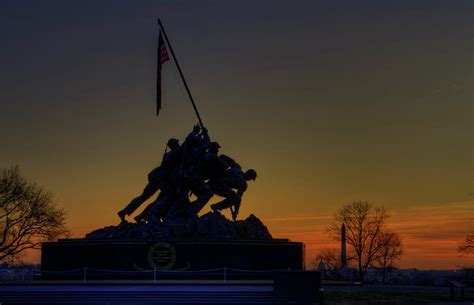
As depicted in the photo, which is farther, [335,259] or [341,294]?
[335,259]

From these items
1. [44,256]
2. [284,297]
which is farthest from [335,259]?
[284,297]

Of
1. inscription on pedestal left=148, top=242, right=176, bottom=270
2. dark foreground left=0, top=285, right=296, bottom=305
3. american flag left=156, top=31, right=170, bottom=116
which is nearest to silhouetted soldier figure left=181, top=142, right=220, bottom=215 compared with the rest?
american flag left=156, top=31, right=170, bottom=116

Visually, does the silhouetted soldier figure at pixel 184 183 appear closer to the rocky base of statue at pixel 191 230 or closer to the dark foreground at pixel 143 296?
the rocky base of statue at pixel 191 230

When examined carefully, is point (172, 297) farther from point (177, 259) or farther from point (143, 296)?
point (177, 259)

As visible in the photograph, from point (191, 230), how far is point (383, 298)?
12.0 metres

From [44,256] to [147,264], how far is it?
216 inches

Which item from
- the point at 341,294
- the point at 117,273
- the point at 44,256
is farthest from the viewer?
the point at 44,256

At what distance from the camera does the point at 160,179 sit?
1499 inches

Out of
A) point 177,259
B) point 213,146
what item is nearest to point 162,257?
point 177,259

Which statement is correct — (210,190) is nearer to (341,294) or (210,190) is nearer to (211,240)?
(211,240)

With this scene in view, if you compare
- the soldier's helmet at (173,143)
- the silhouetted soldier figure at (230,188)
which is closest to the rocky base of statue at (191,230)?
the silhouetted soldier figure at (230,188)

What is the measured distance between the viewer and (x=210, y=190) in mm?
37469

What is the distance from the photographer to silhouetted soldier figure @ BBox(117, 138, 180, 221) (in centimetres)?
3762

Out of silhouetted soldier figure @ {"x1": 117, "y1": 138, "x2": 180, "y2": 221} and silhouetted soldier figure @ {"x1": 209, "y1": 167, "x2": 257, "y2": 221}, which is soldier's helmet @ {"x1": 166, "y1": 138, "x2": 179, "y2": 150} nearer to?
silhouetted soldier figure @ {"x1": 117, "y1": 138, "x2": 180, "y2": 221}
